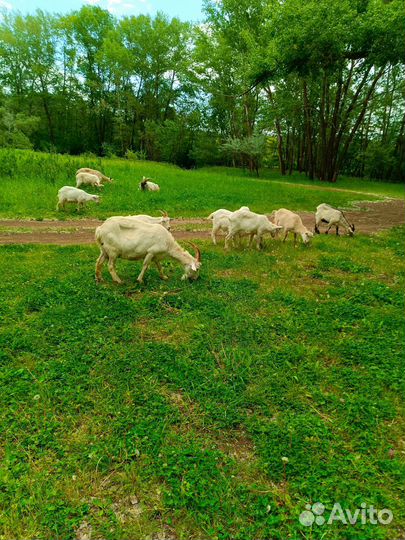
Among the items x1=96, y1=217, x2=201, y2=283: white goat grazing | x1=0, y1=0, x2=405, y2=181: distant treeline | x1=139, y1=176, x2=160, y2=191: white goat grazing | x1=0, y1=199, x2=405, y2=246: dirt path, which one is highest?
x1=0, y1=0, x2=405, y2=181: distant treeline

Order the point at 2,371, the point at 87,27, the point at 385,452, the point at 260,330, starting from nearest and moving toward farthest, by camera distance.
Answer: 1. the point at 385,452
2. the point at 2,371
3. the point at 260,330
4. the point at 87,27

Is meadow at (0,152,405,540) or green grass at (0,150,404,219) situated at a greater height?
green grass at (0,150,404,219)

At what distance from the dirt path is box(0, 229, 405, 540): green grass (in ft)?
12.7

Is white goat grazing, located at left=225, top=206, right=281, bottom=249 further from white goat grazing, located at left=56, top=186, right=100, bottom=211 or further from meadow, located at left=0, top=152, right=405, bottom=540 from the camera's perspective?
white goat grazing, located at left=56, top=186, right=100, bottom=211

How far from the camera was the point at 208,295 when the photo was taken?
6.51 meters

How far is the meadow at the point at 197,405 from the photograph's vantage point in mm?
2811

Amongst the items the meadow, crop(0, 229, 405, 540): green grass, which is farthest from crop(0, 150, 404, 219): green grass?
crop(0, 229, 405, 540): green grass

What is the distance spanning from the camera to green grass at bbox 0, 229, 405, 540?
2.81m

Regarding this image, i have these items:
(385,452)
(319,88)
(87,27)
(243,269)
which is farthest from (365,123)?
(385,452)

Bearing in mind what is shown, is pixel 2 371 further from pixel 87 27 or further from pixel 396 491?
pixel 87 27

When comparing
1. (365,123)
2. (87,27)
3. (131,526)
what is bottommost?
(131,526)

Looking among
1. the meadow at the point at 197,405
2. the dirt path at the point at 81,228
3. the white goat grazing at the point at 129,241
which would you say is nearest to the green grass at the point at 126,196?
the dirt path at the point at 81,228

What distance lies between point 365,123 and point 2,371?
5606cm

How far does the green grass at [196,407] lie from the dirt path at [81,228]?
3.86 m
